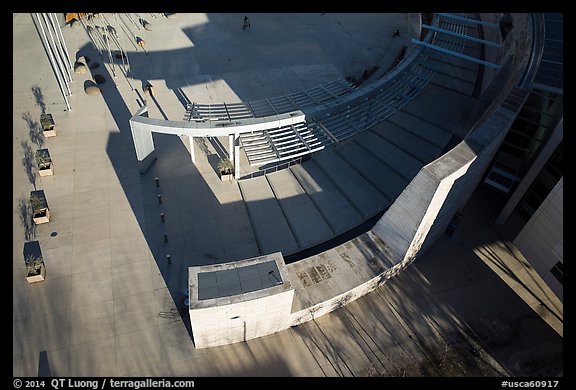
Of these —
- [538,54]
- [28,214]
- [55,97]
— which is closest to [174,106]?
[55,97]

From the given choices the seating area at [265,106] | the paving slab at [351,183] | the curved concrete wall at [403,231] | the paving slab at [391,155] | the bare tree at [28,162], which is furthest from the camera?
the paving slab at [391,155]

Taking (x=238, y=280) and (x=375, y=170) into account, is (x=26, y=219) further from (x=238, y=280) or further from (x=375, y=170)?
(x=375, y=170)

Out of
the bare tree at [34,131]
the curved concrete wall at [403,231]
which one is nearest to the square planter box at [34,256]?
the bare tree at [34,131]

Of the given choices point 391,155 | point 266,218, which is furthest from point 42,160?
point 391,155

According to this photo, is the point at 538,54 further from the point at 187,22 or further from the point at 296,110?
the point at 187,22

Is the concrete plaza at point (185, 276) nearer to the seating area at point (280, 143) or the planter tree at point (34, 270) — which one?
the planter tree at point (34, 270)

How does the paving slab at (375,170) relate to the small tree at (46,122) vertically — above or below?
below
